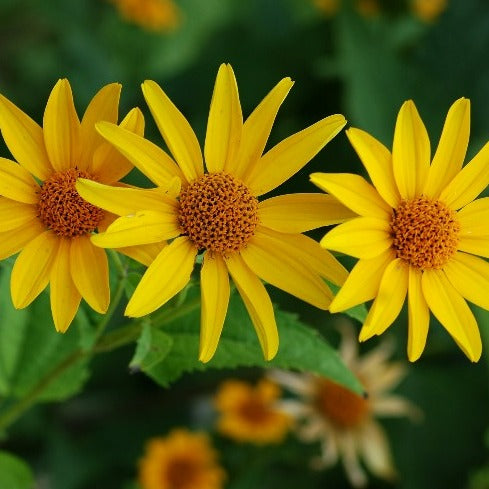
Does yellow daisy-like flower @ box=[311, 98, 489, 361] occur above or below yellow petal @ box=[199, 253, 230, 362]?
above

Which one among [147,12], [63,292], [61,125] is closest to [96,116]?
[61,125]

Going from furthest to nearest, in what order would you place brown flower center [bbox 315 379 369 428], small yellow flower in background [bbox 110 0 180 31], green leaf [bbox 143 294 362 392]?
small yellow flower in background [bbox 110 0 180 31], brown flower center [bbox 315 379 369 428], green leaf [bbox 143 294 362 392]

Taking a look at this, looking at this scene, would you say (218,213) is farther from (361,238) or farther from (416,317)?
(416,317)

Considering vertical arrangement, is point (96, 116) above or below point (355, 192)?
above

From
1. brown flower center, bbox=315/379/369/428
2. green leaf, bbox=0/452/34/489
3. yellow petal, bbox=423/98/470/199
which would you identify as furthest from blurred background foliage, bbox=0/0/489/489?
yellow petal, bbox=423/98/470/199

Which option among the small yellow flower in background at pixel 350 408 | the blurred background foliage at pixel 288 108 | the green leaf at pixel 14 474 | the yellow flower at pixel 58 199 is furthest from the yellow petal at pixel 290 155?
the small yellow flower in background at pixel 350 408

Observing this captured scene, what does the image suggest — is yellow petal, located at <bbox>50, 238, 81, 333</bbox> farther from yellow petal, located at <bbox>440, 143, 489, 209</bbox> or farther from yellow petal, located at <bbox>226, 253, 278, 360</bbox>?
yellow petal, located at <bbox>440, 143, 489, 209</bbox>

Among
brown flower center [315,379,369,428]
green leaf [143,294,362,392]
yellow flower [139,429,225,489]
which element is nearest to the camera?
green leaf [143,294,362,392]
